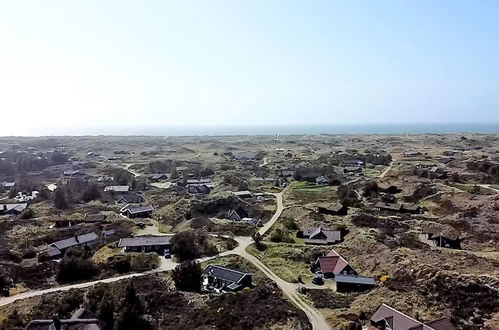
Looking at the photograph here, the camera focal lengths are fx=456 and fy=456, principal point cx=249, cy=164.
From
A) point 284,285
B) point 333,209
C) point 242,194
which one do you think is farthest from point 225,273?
point 242,194

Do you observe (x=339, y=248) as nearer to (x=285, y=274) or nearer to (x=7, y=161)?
(x=285, y=274)

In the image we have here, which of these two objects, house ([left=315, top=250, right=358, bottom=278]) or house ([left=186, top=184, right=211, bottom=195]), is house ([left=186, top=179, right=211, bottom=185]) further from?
house ([left=315, top=250, right=358, bottom=278])

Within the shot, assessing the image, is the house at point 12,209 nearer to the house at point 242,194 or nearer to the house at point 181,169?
the house at point 242,194

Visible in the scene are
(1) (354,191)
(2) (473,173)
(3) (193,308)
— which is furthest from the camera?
(2) (473,173)

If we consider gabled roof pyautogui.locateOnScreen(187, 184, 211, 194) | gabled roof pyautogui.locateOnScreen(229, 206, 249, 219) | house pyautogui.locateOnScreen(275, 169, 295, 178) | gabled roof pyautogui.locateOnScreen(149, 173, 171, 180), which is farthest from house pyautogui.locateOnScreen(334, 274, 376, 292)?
gabled roof pyautogui.locateOnScreen(149, 173, 171, 180)

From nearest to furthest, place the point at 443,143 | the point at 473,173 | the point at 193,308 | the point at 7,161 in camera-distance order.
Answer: the point at 193,308
the point at 473,173
the point at 7,161
the point at 443,143

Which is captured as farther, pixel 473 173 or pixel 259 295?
pixel 473 173

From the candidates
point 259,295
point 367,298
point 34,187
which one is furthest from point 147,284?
point 34,187
